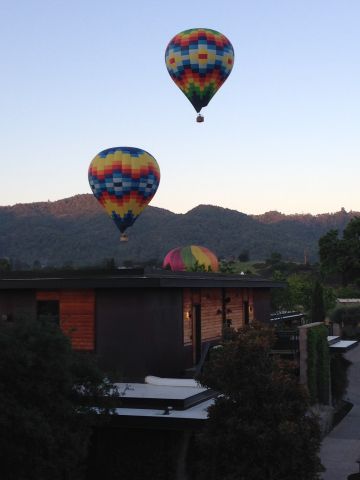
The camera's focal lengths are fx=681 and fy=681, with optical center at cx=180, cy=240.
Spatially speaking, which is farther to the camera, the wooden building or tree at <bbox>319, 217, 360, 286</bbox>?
tree at <bbox>319, 217, 360, 286</bbox>

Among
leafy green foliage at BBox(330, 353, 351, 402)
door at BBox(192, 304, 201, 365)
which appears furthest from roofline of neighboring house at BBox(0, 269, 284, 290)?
leafy green foliage at BBox(330, 353, 351, 402)

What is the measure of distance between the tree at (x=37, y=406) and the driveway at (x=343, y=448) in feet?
32.8

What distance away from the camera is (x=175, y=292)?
24.2m

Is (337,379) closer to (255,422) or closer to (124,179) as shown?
(124,179)

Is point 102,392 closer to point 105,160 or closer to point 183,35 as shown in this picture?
point 105,160

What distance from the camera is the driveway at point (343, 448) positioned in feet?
72.7

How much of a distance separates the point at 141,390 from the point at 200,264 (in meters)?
42.7

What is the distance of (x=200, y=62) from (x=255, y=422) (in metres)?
32.0

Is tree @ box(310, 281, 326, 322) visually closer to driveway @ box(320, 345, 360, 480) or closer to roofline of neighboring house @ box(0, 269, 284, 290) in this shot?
driveway @ box(320, 345, 360, 480)

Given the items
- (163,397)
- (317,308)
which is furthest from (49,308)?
(317,308)

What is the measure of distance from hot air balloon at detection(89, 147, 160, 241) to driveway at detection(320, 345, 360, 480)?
52.1 feet

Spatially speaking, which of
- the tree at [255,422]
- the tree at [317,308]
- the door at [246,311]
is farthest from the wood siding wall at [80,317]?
the tree at [317,308]

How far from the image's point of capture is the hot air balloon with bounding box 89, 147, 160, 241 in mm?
37938

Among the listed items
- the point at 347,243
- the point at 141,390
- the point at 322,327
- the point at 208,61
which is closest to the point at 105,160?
the point at 208,61
